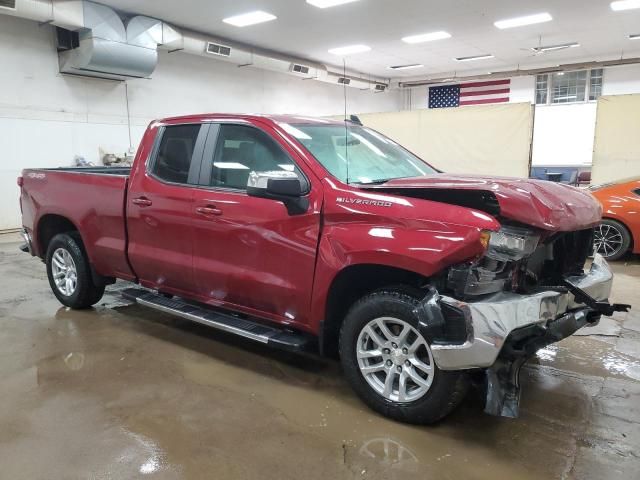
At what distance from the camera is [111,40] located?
10086 millimetres

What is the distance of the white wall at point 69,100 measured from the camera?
10.1 meters

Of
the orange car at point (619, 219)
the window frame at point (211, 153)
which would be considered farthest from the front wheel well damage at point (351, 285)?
the orange car at point (619, 219)

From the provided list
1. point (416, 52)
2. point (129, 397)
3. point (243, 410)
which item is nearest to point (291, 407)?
point (243, 410)

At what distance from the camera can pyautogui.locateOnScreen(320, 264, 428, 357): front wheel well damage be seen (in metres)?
2.80

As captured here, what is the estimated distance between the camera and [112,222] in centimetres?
413

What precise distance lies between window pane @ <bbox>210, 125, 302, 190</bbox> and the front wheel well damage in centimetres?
80

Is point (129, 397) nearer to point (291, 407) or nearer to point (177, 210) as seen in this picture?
point (291, 407)

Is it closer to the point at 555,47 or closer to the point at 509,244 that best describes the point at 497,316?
the point at 509,244

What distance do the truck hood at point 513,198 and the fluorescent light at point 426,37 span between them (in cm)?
1102

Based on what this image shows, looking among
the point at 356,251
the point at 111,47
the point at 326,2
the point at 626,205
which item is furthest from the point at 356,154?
the point at 111,47

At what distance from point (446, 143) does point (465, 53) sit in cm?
651

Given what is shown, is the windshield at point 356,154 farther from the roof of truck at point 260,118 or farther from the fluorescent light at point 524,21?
the fluorescent light at point 524,21

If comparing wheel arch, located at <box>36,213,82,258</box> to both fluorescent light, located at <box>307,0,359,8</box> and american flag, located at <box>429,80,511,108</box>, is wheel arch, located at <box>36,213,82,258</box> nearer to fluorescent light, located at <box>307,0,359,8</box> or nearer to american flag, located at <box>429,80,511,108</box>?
fluorescent light, located at <box>307,0,359,8</box>

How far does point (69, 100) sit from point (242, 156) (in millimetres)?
9324
